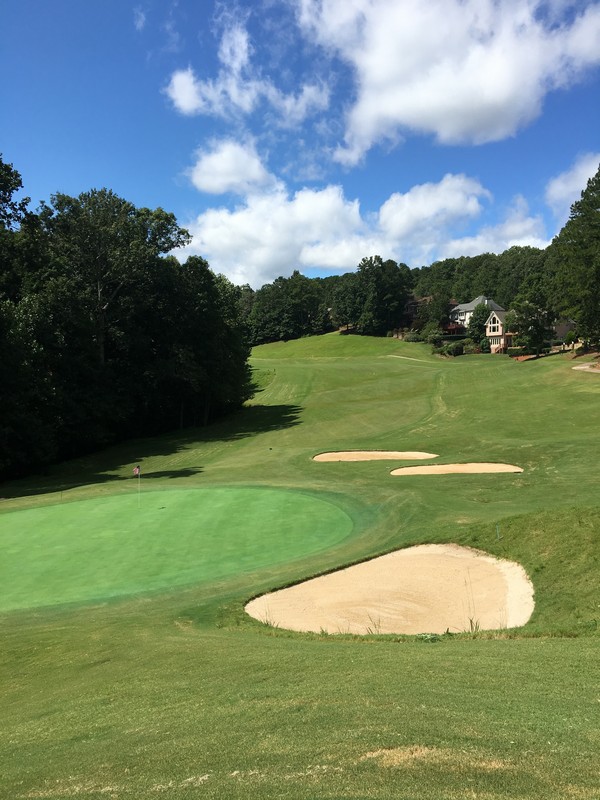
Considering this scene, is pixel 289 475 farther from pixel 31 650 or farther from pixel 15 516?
pixel 31 650

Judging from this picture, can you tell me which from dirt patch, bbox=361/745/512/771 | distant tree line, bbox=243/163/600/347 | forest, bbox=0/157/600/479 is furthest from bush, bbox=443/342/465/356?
dirt patch, bbox=361/745/512/771

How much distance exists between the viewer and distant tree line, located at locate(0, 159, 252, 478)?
105ft

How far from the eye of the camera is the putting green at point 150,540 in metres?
12.3

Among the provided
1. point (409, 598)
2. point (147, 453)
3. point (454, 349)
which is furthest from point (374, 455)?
point (454, 349)

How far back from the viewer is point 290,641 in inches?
362

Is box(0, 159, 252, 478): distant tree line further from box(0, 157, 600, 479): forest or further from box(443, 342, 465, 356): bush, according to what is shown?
box(443, 342, 465, 356): bush

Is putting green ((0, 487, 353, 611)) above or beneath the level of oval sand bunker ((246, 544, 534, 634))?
above

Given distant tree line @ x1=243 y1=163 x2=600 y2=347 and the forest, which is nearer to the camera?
the forest

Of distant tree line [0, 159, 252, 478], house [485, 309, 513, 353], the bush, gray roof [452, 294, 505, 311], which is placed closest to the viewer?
distant tree line [0, 159, 252, 478]

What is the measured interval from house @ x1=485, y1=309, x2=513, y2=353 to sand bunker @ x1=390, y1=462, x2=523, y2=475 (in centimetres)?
7711

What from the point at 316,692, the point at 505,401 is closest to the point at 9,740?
the point at 316,692

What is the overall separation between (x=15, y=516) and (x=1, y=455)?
13.2 meters

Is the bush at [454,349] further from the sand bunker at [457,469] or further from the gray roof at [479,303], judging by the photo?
the sand bunker at [457,469]

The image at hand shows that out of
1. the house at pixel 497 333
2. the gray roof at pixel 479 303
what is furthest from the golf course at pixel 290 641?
the gray roof at pixel 479 303
